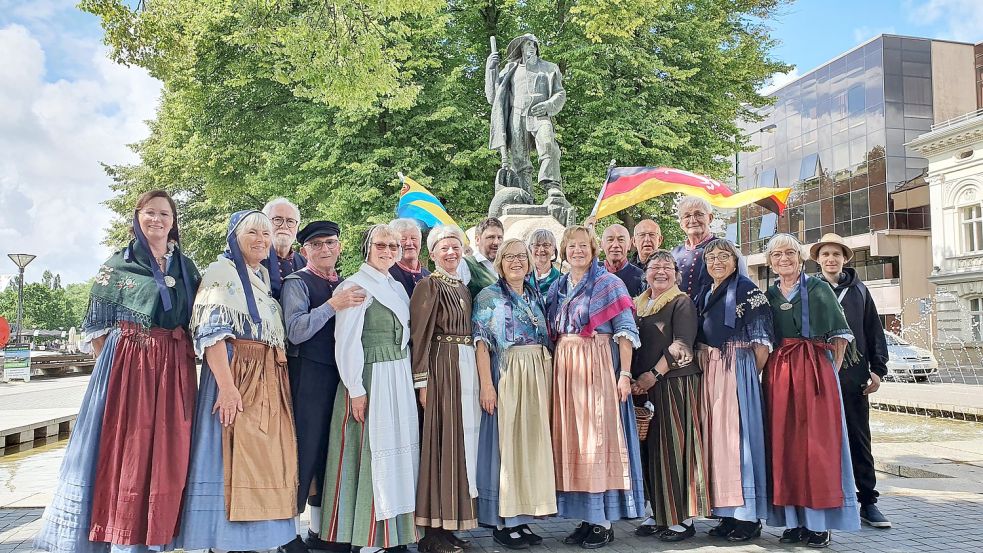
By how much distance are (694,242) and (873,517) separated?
214 centimetres

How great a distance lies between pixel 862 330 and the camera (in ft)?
16.0

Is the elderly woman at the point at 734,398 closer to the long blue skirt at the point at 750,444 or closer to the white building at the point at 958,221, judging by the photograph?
the long blue skirt at the point at 750,444

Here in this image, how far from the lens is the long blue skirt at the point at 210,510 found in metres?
3.42

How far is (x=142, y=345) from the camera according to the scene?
3.55m

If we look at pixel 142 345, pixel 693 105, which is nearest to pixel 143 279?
pixel 142 345

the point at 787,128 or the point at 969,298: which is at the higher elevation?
the point at 787,128

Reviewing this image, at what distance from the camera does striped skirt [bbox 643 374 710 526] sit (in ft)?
13.8

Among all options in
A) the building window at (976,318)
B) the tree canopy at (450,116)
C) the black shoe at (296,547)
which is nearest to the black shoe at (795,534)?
the black shoe at (296,547)

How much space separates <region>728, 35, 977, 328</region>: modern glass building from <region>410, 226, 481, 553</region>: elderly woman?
1200 inches

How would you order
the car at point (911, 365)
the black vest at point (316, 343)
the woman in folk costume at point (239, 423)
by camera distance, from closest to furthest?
the woman in folk costume at point (239, 423) → the black vest at point (316, 343) → the car at point (911, 365)

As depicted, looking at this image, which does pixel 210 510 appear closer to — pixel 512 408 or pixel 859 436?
pixel 512 408

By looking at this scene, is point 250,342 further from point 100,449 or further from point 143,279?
point 100,449

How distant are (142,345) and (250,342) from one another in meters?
0.52

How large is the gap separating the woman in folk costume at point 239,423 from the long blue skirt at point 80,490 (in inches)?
15.2
